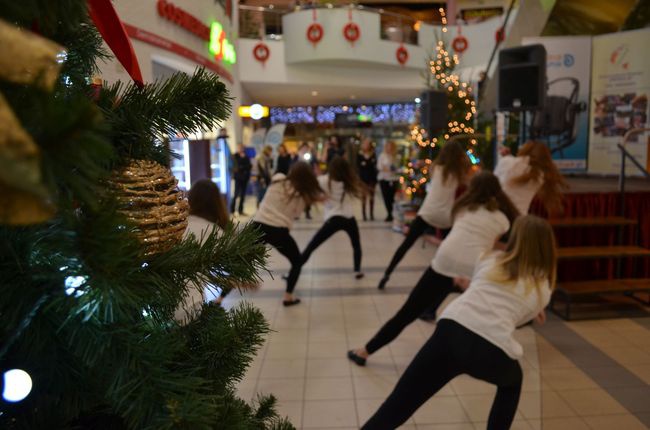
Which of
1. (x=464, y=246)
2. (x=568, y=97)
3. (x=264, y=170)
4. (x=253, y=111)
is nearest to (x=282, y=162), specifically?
(x=264, y=170)

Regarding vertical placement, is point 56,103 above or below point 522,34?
below

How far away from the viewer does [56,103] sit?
1.45ft

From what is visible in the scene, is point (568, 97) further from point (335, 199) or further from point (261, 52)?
point (261, 52)

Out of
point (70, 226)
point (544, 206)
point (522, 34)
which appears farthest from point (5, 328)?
point (522, 34)

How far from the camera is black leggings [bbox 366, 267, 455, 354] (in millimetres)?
3756

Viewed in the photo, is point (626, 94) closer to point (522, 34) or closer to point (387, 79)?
point (522, 34)

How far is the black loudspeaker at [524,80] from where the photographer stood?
714 cm

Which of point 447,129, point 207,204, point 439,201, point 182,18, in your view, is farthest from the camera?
point 447,129

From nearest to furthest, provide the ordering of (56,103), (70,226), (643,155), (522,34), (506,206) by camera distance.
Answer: (56,103), (70,226), (506,206), (643,155), (522,34)

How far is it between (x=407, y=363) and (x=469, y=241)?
1.05 meters

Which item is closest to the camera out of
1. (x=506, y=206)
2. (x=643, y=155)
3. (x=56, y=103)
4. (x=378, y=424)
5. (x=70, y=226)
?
(x=56, y=103)

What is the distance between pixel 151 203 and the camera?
841mm

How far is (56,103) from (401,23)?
1790 cm

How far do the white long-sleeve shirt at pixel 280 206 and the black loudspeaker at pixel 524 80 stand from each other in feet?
11.9
